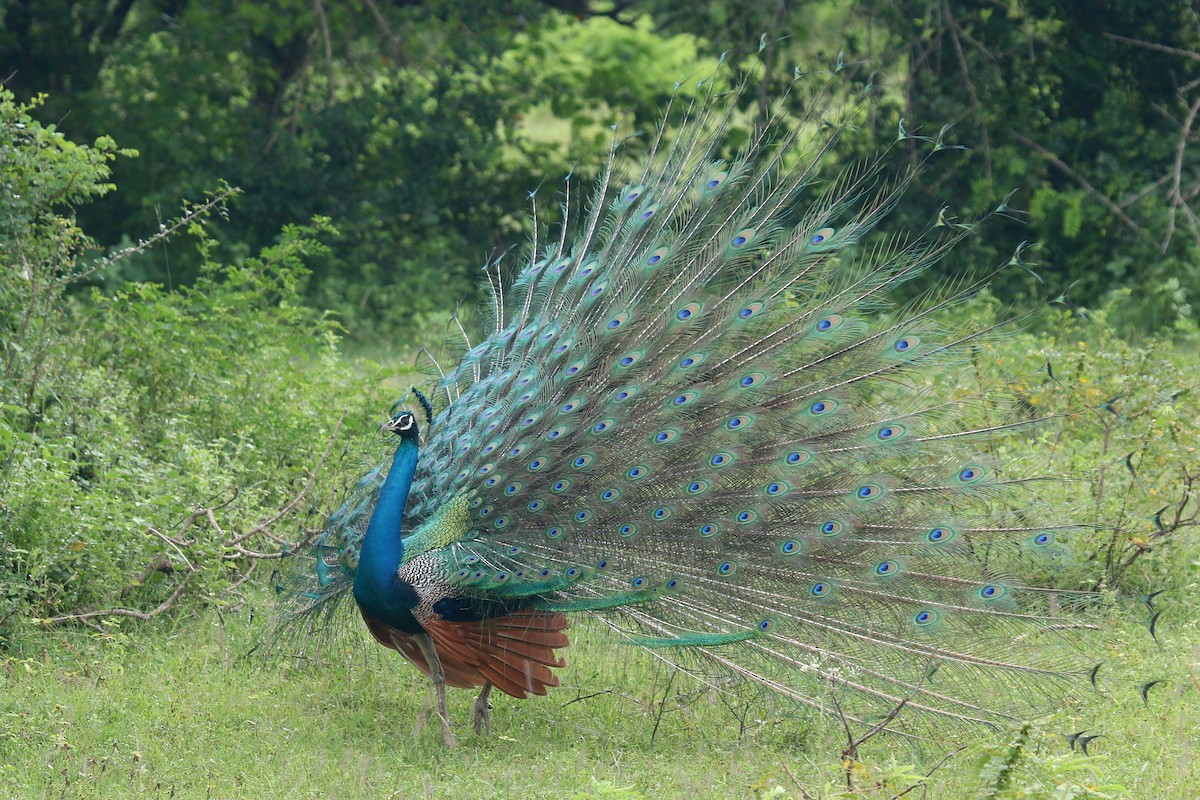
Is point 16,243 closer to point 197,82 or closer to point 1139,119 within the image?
point 197,82

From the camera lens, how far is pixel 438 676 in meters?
5.66

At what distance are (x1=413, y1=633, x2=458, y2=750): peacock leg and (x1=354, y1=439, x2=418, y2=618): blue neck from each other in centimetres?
25

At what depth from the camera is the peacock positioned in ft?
17.8

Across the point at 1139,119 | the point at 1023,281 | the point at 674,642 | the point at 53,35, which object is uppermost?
the point at 53,35

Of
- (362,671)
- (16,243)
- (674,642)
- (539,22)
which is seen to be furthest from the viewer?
(539,22)

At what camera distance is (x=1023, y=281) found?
12516 millimetres

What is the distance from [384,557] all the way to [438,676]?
0.56m

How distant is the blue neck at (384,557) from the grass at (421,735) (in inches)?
22.1

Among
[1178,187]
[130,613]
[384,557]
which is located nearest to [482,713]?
[384,557]

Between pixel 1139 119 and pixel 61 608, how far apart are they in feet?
31.8

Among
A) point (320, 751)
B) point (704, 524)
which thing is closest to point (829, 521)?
point (704, 524)

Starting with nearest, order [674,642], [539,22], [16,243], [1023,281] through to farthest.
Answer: [674,642], [16,243], [1023,281], [539,22]

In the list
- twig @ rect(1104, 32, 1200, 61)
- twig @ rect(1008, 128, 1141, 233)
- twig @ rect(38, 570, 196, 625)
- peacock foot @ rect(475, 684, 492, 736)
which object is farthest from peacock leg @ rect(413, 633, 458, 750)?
twig @ rect(1104, 32, 1200, 61)

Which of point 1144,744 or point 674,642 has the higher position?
point 674,642
